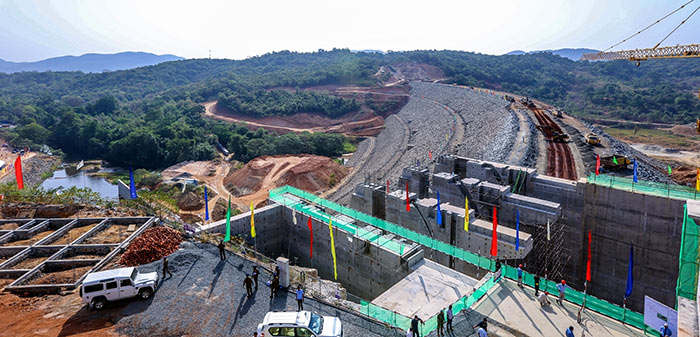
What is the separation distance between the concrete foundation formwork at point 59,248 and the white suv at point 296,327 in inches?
409

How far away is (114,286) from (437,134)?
A: 59.8 meters

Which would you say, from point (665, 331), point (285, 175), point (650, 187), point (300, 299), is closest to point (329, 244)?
point (300, 299)

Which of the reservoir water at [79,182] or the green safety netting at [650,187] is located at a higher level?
the green safety netting at [650,187]

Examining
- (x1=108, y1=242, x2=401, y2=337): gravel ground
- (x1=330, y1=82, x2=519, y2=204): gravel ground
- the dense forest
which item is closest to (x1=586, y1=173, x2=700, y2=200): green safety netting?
(x1=330, y1=82, x2=519, y2=204): gravel ground

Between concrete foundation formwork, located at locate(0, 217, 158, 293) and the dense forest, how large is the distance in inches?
1947

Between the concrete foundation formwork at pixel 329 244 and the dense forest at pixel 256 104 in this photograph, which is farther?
the dense forest at pixel 256 104

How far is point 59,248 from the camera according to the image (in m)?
21.4

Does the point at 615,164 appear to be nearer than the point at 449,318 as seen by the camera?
No

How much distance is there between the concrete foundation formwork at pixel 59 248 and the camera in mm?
18641

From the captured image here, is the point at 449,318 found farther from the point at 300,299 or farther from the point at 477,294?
the point at 300,299

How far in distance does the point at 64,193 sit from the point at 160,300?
55.0ft

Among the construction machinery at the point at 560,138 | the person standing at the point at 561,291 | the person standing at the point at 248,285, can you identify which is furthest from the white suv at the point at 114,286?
the construction machinery at the point at 560,138

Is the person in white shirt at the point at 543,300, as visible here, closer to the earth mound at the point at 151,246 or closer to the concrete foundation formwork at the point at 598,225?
the concrete foundation formwork at the point at 598,225

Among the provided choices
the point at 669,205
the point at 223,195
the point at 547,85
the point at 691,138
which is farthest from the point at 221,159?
the point at 547,85
